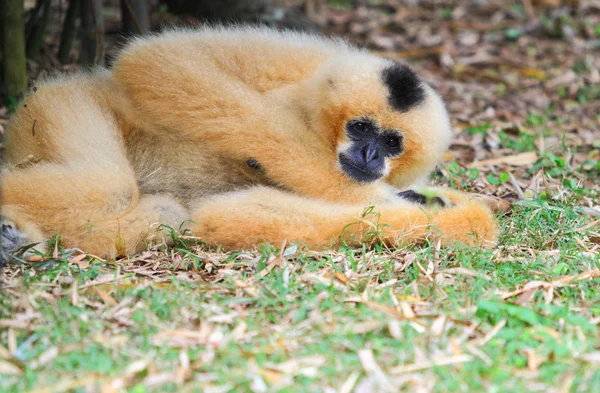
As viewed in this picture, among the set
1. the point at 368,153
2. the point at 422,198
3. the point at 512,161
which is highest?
the point at 368,153

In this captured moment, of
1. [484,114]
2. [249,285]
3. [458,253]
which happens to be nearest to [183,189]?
[249,285]

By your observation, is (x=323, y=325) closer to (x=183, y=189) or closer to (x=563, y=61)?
(x=183, y=189)

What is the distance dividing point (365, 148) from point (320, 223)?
65cm

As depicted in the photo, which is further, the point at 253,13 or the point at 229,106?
the point at 253,13

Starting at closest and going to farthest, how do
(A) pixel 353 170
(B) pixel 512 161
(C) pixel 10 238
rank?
1. (C) pixel 10 238
2. (A) pixel 353 170
3. (B) pixel 512 161

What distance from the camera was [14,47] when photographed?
5.96 m

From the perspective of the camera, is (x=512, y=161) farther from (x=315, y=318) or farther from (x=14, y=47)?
(x=14, y=47)

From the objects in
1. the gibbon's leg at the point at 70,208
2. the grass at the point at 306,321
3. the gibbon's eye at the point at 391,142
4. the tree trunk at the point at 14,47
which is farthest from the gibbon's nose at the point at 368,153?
the tree trunk at the point at 14,47

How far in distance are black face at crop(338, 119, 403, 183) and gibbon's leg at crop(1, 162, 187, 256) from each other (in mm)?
1425

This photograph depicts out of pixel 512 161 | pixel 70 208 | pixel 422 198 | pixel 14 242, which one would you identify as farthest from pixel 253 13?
pixel 14 242

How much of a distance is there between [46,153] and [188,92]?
0.95 metres

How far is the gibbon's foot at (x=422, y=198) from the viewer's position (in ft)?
14.7

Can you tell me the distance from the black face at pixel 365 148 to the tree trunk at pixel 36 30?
3577 mm

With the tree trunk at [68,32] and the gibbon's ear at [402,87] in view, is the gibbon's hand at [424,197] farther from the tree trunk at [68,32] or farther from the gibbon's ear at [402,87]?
the tree trunk at [68,32]
